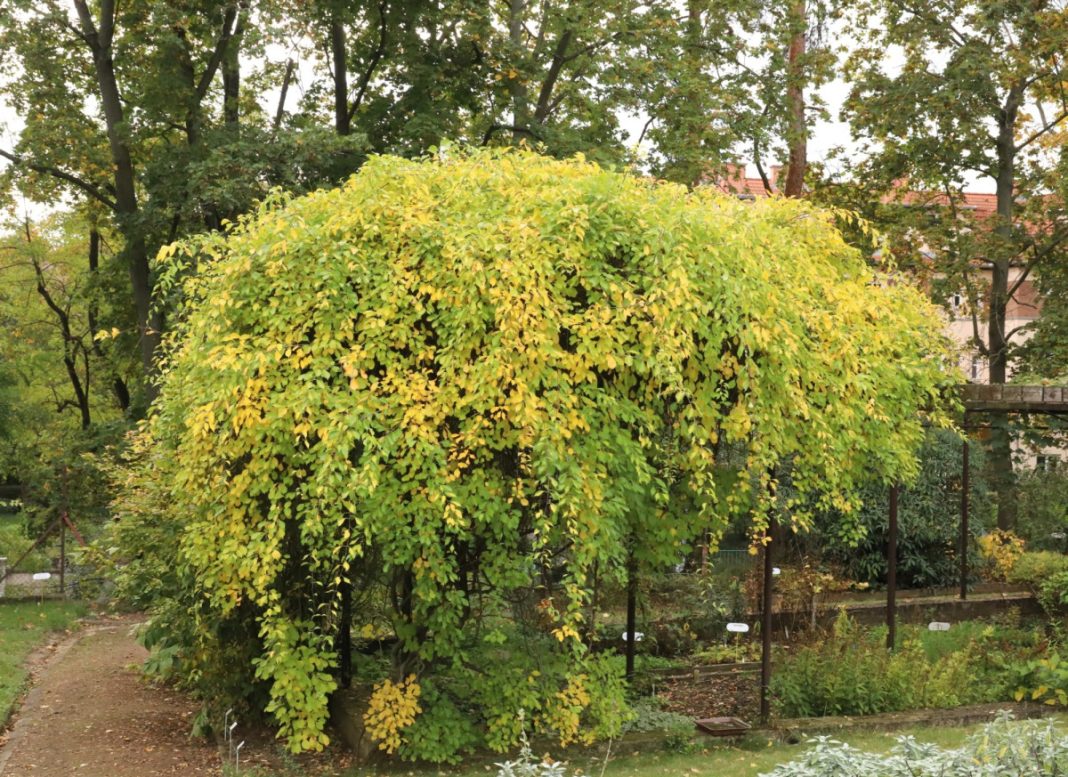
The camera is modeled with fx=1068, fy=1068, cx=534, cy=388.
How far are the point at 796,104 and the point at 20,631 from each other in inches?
621

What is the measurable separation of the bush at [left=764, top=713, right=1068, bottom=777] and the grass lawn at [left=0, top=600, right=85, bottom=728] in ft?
25.0

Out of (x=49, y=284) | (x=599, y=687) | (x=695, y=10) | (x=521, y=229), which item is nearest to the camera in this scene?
(x=521, y=229)

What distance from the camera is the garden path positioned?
826cm

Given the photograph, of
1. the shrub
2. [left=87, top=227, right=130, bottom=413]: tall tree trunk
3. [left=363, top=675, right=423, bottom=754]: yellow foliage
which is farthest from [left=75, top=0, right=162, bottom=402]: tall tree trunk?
the shrub

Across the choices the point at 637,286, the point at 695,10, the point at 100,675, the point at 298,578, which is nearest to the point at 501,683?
the point at 298,578

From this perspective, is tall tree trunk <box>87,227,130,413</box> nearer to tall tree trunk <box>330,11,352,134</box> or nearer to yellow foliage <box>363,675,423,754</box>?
tall tree trunk <box>330,11,352,134</box>

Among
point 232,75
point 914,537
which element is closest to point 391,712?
point 914,537

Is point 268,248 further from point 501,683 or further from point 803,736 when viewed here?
point 803,736

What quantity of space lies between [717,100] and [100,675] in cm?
1296

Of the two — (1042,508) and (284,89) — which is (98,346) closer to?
(284,89)

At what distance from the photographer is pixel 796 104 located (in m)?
20.2

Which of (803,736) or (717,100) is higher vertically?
(717,100)

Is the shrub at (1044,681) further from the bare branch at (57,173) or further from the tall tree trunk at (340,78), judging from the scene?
the bare branch at (57,173)

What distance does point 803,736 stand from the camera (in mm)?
8289
